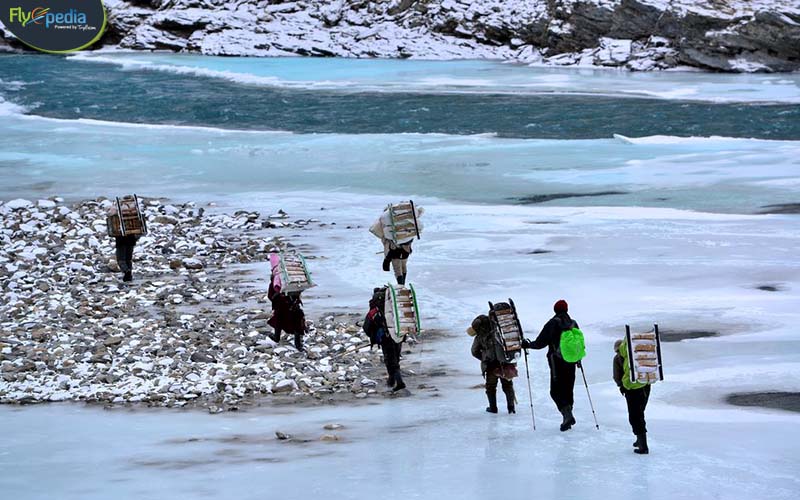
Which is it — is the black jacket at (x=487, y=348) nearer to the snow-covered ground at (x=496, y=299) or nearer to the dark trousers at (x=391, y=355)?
the snow-covered ground at (x=496, y=299)

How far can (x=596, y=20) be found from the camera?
56312 millimetres

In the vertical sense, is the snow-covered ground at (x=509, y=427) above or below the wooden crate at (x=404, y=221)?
below

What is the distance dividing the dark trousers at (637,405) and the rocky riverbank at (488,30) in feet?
142

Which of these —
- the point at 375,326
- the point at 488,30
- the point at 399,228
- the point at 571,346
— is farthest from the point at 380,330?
the point at 488,30

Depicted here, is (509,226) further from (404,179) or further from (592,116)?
(592,116)

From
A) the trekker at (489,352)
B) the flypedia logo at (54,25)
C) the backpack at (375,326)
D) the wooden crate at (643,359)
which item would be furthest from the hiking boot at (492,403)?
the flypedia logo at (54,25)

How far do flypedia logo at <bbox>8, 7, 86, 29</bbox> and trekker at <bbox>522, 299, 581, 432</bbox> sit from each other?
202 ft

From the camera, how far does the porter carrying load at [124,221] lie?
51.3 ft

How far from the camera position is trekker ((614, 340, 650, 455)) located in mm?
8938

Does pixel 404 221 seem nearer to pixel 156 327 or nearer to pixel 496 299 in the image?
pixel 496 299

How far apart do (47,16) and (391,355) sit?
203 feet

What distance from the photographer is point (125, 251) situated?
1585 cm

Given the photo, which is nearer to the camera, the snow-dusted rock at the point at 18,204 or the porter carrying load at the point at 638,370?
the porter carrying load at the point at 638,370

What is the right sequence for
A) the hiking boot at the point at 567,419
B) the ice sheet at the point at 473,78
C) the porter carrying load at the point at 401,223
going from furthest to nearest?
the ice sheet at the point at 473,78 → the porter carrying load at the point at 401,223 → the hiking boot at the point at 567,419
